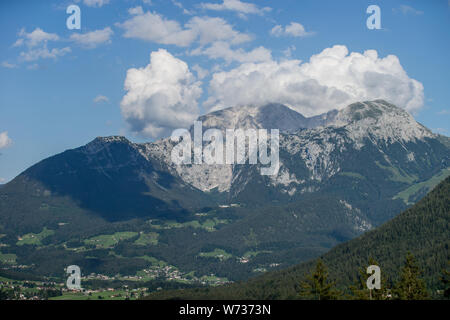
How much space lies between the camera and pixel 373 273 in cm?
13875
